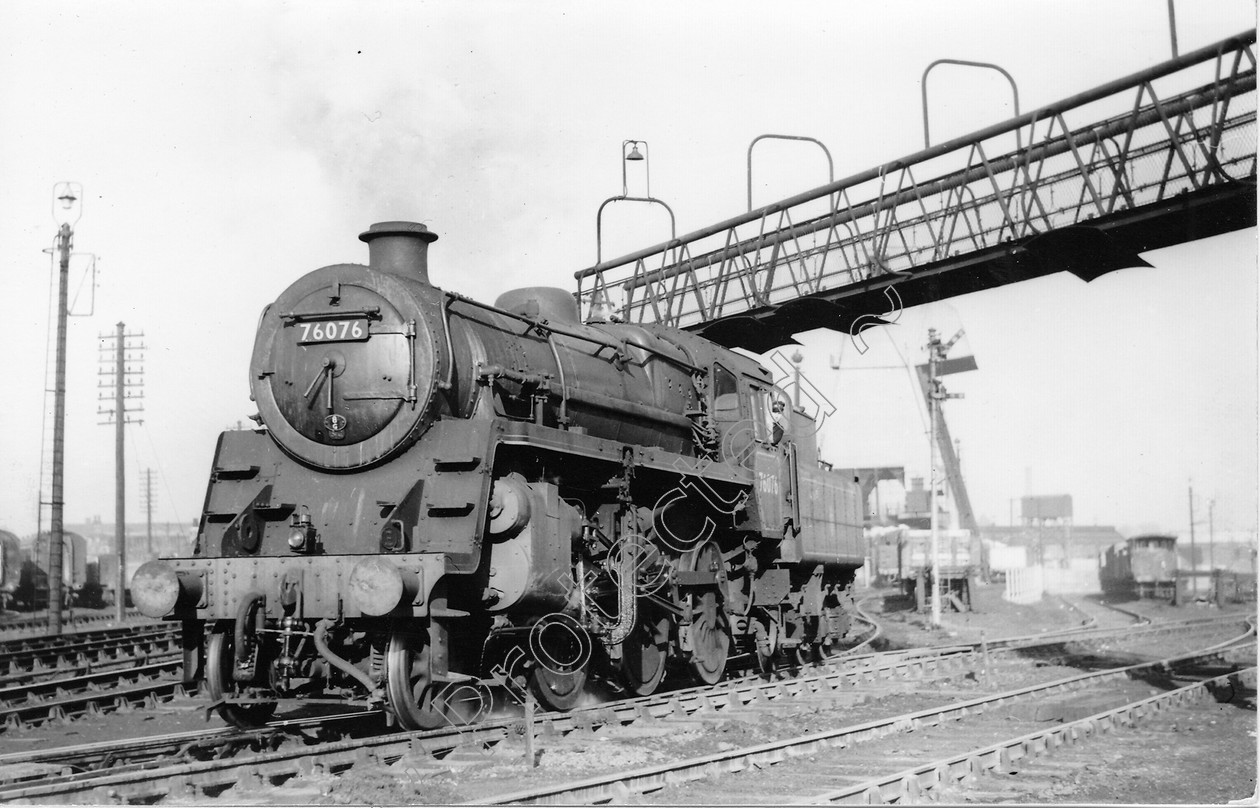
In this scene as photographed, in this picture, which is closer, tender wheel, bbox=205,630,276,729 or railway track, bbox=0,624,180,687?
tender wheel, bbox=205,630,276,729

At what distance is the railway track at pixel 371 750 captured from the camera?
6.59 metres

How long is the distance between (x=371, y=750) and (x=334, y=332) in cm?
325

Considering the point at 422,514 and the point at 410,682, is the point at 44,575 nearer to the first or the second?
the point at 422,514

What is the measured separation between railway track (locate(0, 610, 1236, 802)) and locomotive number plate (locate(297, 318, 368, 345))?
298 cm

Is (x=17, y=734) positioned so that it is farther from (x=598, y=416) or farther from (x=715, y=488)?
(x=715, y=488)

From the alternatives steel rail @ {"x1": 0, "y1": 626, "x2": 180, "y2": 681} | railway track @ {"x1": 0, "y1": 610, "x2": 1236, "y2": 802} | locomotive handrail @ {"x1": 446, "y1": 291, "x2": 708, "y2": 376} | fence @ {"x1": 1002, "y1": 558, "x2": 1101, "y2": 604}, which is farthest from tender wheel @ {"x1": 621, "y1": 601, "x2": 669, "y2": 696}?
fence @ {"x1": 1002, "y1": 558, "x2": 1101, "y2": 604}

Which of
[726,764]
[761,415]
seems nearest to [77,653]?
[761,415]

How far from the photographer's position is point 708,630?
12469 mm

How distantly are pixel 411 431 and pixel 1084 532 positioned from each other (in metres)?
84.5

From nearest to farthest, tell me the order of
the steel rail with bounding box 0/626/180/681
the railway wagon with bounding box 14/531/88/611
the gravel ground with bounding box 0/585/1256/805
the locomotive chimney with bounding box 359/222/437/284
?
the gravel ground with bounding box 0/585/1256/805 < the locomotive chimney with bounding box 359/222/437/284 < the steel rail with bounding box 0/626/180/681 < the railway wagon with bounding box 14/531/88/611

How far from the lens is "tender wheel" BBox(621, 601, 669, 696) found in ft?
36.5

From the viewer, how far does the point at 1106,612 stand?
32.2 meters

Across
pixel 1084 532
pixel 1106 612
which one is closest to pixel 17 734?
pixel 1106 612

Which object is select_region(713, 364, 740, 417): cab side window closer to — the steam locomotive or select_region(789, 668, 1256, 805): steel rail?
the steam locomotive
